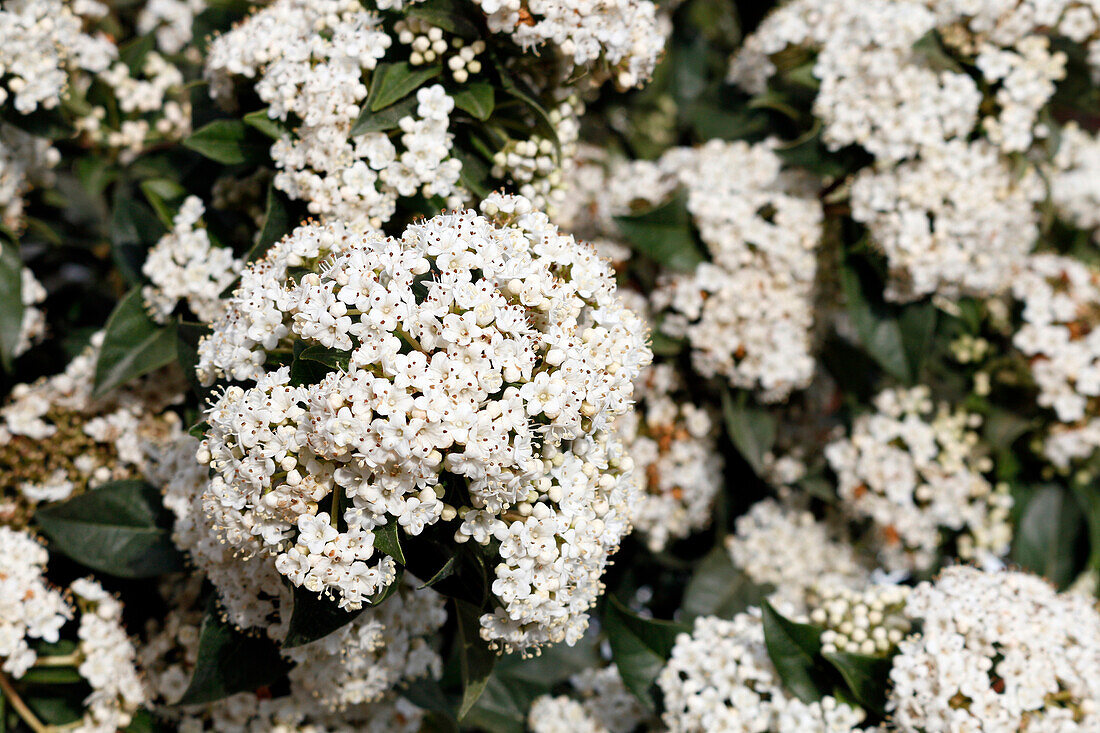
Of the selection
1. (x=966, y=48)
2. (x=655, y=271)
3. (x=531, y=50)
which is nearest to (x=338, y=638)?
(x=531, y=50)

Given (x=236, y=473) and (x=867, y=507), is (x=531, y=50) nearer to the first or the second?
(x=236, y=473)

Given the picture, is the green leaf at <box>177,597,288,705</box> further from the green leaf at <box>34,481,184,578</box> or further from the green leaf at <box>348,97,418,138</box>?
the green leaf at <box>348,97,418,138</box>

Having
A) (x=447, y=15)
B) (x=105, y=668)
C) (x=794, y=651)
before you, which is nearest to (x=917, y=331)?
(x=794, y=651)

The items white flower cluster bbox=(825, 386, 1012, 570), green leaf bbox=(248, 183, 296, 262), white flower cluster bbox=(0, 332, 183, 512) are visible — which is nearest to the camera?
green leaf bbox=(248, 183, 296, 262)

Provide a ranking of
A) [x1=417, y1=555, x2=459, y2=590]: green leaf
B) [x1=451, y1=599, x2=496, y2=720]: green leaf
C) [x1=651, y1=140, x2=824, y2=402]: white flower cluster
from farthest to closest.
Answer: [x1=651, y1=140, x2=824, y2=402]: white flower cluster
[x1=451, y1=599, x2=496, y2=720]: green leaf
[x1=417, y1=555, x2=459, y2=590]: green leaf

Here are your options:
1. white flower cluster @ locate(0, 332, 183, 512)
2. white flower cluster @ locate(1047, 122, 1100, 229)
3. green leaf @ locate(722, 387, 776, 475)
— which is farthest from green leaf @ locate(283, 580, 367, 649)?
white flower cluster @ locate(1047, 122, 1100, 229)

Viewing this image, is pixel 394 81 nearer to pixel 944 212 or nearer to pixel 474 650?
pixel 474 650
